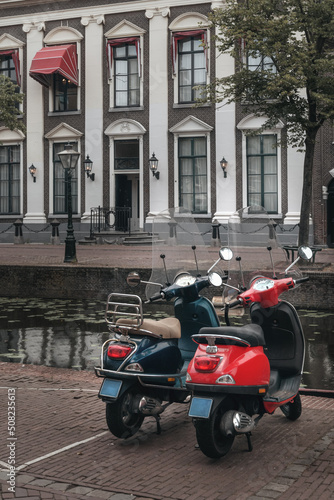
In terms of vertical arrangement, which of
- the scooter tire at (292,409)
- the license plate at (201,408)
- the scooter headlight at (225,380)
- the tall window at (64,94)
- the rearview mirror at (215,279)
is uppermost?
the tall window at (64,94)

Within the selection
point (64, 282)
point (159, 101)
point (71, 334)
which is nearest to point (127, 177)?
point (159, 101)

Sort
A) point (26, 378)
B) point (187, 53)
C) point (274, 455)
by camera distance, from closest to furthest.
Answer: point (274, 455)
point (26, 378)
point (187, 53)

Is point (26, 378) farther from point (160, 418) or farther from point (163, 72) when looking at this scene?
point (163, 72)

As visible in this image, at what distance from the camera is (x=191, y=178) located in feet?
91.4

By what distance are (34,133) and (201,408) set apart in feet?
88.5

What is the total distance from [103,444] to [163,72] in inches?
972

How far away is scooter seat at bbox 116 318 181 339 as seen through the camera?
5.09m

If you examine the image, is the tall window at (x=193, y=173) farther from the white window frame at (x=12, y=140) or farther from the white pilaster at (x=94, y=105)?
the white window frame at (x=12, y=140)

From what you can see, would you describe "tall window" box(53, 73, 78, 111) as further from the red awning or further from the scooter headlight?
the scooter headlight

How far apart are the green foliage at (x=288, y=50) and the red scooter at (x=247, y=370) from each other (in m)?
12.1

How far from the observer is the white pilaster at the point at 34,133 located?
29.7 meters

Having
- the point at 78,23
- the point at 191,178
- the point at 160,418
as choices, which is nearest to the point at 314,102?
the point at 191,178

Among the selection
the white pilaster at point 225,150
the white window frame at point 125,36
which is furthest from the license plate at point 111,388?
the white window frame at point 125,36

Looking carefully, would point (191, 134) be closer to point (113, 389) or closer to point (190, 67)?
point (190, 67)
